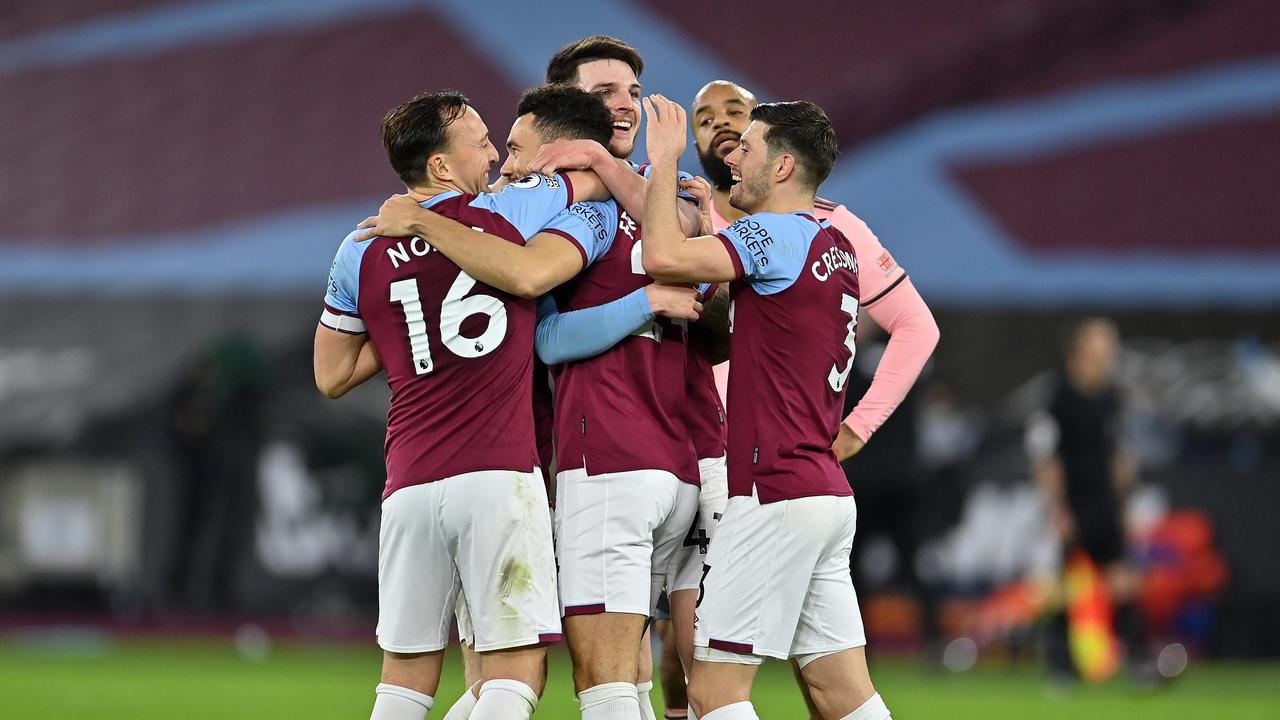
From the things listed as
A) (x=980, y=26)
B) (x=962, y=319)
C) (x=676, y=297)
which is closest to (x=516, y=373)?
(x=676, y=297)

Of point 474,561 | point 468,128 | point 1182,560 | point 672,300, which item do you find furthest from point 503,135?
point 474,561

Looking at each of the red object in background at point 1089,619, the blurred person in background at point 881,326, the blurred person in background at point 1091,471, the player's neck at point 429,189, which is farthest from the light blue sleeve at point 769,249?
the red object in background at point 1089,619

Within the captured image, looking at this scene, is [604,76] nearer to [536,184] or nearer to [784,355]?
[536,184]

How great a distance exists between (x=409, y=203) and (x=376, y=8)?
1260 centimetres

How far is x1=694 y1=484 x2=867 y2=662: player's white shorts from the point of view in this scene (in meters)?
4.62

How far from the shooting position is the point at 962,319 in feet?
42.1

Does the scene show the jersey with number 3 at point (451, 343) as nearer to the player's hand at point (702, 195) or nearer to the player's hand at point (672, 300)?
the player's hand at point (672, 300)

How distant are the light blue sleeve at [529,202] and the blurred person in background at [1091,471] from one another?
20.7ft

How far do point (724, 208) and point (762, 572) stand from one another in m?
1.77

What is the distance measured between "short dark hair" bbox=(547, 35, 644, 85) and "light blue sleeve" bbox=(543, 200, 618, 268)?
34.1 inches

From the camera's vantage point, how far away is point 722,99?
5867 millimetres

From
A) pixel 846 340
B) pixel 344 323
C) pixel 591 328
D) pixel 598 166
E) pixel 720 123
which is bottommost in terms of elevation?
pixel 846 340

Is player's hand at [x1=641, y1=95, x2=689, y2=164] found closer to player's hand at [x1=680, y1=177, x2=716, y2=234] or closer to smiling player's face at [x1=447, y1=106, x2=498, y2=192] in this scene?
player's hand at [x1=680, y1=177, x2=716, y2=234]

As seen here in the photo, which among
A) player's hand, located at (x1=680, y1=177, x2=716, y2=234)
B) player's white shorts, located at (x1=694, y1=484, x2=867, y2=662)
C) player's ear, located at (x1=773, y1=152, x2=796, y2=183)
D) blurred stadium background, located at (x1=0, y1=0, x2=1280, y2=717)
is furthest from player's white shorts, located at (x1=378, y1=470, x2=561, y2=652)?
blurred stadium background, located at (x1=0, y1=0, x2=1280, y2=717)
